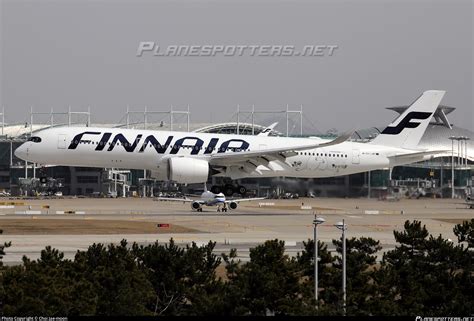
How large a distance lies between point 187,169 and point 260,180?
1790cm

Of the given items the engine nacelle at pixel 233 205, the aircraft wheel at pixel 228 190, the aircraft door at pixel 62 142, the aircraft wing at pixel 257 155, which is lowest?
the engine nacelle at pixel 233 205

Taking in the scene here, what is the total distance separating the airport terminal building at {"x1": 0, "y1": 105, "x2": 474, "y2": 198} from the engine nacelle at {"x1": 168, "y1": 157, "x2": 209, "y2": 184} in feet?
27.5

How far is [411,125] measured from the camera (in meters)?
89.8

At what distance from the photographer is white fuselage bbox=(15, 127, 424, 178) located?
77812 mm

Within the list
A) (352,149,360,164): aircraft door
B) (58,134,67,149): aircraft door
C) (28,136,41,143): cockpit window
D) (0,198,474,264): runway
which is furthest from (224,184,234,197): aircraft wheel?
(28,136,41,143): cockpit window

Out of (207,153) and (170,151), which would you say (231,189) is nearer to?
(207,153)

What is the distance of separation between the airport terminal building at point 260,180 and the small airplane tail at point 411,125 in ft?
14.1

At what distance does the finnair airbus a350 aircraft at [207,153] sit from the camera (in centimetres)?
7794

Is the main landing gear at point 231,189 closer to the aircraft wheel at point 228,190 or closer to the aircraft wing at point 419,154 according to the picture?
the aircraft wheel at point 228,190

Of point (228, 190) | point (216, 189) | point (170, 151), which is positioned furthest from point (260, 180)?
point (170, 151)

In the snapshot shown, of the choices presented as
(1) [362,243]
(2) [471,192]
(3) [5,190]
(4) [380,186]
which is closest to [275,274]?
(1) [362,243]

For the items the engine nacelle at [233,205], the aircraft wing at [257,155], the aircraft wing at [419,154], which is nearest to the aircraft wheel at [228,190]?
the aircraft wing at [257,155]

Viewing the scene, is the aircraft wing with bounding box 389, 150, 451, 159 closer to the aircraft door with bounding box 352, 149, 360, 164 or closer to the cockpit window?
the aircraft door with bounding box 352, 149, 360, 164

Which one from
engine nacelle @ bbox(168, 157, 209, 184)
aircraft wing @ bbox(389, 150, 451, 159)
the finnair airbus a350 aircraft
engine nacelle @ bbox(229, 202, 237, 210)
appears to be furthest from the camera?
engine nacelle @ bbox(229, 202, 237, 210)
